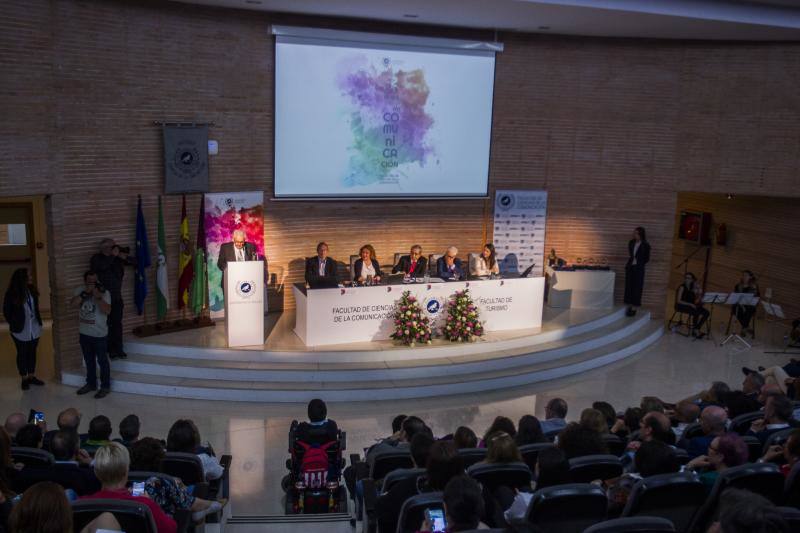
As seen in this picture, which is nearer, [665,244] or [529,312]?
[529,312]

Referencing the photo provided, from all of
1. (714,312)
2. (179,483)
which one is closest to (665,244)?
(714,312)

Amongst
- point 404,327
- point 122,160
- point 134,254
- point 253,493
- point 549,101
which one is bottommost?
point 253,493

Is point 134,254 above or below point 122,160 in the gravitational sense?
below

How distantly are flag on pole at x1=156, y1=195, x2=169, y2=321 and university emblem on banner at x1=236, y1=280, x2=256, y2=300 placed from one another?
1.46 meters

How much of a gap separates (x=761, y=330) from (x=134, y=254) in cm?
1050

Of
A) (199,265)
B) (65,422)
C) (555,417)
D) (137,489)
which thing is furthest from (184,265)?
(137,489)

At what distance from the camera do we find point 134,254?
33.4 ft

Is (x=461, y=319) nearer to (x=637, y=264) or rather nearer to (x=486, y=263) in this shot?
(x=486, y=263)

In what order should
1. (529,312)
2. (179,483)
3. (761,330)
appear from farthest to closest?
(761,330), (529,312), (179,483)

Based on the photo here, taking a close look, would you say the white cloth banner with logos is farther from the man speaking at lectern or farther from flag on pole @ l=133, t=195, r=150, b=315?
flag on pole @ l=133, t=195, r=150, b=315

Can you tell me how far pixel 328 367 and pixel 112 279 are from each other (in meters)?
2.81

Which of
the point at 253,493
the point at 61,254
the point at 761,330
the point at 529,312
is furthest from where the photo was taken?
the point at 761,330

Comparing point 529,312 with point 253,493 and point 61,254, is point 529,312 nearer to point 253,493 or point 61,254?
point 253,493

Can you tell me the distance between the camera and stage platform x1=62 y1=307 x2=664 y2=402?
30.2 ft
